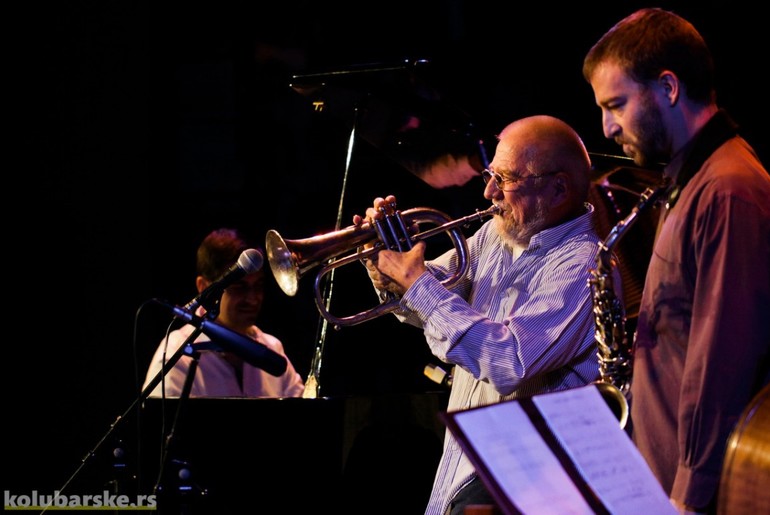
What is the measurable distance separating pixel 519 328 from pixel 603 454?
1323 mm

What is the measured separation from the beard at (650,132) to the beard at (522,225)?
2.86 ft

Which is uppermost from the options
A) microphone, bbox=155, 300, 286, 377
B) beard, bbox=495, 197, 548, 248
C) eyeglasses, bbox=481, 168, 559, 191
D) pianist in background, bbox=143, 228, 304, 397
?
eyeglasses, bbox=481, 168, 559, 191

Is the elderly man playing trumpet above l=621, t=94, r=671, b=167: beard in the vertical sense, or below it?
below

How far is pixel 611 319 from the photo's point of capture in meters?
2.79

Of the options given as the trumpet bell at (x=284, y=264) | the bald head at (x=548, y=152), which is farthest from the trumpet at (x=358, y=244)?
the bald head at (x=548, y=152)

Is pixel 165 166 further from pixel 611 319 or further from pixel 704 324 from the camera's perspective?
pixel 704 324

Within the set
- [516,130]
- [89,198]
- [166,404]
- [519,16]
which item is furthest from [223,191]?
[516,130]

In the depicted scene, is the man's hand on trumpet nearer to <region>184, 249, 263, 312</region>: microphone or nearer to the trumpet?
the trumpet

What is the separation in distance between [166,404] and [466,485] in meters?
1.33

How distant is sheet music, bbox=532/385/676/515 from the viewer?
172 cm

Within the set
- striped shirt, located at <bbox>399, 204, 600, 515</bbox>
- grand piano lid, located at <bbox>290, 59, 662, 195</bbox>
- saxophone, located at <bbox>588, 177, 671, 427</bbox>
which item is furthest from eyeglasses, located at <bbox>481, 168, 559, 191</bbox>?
saxophone, located at <bbox>588, 177, 671, 427</bbox>

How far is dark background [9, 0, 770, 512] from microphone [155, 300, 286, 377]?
2.38 m

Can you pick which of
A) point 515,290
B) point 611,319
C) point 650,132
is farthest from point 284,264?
point 650,132

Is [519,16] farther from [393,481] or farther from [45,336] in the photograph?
[45,336]
